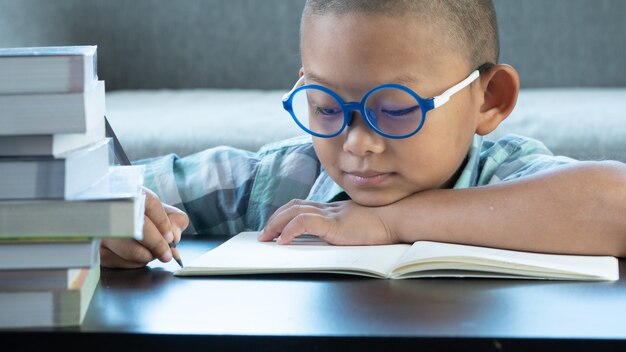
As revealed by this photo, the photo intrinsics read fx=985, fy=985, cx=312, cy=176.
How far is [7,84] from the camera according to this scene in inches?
26.5

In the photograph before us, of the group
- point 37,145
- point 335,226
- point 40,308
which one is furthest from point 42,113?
point 335,226

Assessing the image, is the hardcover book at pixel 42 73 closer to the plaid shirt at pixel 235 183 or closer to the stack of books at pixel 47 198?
the stack of books at pixel 47 198

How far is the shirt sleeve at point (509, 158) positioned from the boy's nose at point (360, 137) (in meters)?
0.25

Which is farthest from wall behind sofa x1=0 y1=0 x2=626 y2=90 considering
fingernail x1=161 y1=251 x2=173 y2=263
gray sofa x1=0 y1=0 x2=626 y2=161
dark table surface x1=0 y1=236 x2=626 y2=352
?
dark table surface x1=0 y1=236 x2=626 y2=352

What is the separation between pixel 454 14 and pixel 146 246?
448 mm

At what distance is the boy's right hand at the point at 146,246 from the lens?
916 mm

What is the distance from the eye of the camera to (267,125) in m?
1.92

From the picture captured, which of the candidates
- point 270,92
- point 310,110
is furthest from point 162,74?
point 310,110

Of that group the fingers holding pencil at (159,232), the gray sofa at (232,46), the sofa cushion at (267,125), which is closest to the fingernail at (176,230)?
the fingers holding pencil at (159,232)

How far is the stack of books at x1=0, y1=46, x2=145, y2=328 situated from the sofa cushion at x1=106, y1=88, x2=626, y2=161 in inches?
46.1

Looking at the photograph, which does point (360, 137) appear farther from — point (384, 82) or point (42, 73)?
point (42, 73)

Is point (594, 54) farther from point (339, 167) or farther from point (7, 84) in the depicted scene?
point (7, 84)

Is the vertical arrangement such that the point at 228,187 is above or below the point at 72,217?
below

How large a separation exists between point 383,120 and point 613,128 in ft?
3.00
